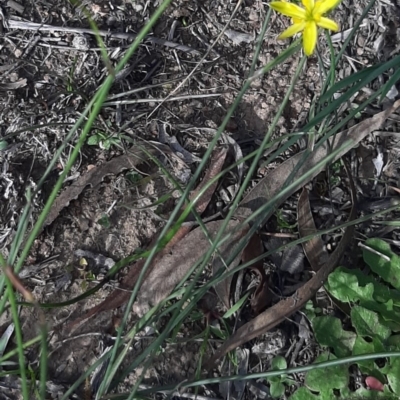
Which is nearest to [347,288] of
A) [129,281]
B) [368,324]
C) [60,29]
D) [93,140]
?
[368,324]

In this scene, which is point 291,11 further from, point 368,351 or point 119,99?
point 368,351

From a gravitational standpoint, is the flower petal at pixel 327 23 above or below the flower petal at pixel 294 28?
above

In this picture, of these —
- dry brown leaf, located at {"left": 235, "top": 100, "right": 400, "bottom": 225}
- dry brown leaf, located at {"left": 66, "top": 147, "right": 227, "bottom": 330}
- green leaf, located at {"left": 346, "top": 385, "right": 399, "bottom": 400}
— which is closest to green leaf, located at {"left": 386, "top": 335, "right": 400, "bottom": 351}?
green leaf, located at {"left": 346, "top": 385, "right": 399, "bottom": 400}

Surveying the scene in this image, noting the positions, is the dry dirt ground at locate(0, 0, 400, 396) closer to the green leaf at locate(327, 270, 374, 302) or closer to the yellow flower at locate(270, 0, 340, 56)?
the green leaf at locate(327, 270, 374, 302)

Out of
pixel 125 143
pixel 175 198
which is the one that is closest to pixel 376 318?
pixel 175 198

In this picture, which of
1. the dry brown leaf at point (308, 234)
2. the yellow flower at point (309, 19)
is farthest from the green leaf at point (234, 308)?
the yellow flower at point (309, 19)

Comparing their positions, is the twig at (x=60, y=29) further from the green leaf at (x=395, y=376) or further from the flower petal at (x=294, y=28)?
the green leaf at (x=395, y=376)

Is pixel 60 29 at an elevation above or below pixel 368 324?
above
